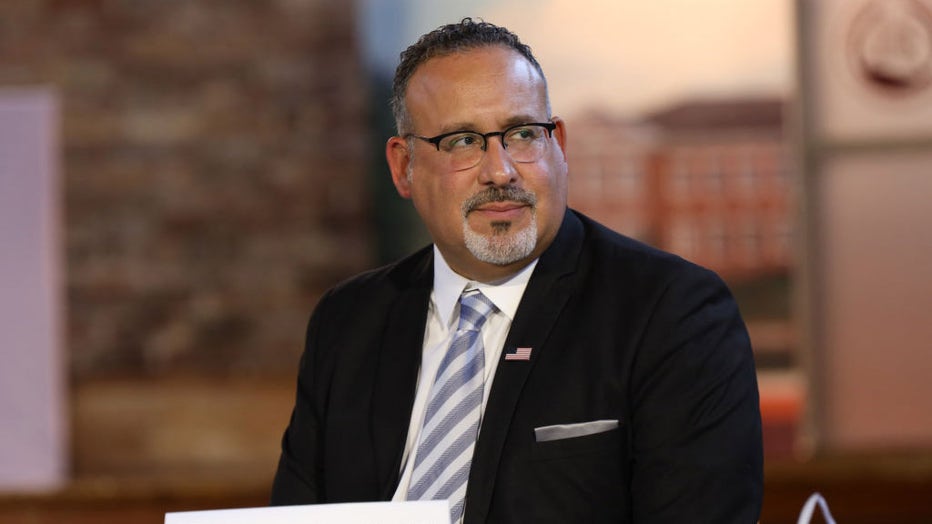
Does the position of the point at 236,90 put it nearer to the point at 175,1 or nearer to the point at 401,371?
the point at 175,1

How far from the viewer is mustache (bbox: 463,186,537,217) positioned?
151 cm

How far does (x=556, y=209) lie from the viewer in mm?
1569

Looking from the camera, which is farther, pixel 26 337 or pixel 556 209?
pixel 26 337

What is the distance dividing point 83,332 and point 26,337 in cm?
20

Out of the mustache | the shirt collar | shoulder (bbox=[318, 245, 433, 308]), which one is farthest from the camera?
shoulder (bbox=[318, 245, 433, 308])

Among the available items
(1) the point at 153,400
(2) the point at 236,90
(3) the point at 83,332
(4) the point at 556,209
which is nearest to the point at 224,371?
(1) the point at 153,400

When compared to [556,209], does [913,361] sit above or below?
below

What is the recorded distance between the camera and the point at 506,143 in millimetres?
1517

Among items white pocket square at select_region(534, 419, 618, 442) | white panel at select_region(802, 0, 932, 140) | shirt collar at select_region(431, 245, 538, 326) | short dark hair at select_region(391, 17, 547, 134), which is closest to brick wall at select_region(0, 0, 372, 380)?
white panel at select_region(802, 0, 932, 140)

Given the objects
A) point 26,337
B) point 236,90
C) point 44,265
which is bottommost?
point 26,337

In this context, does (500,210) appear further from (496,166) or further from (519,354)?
(519,354)

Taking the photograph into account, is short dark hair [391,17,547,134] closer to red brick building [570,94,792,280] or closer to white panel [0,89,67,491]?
red brick building [570,94,792,280]

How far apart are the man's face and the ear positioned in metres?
0.07

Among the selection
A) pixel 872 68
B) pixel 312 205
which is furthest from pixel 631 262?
pixel 872 68
